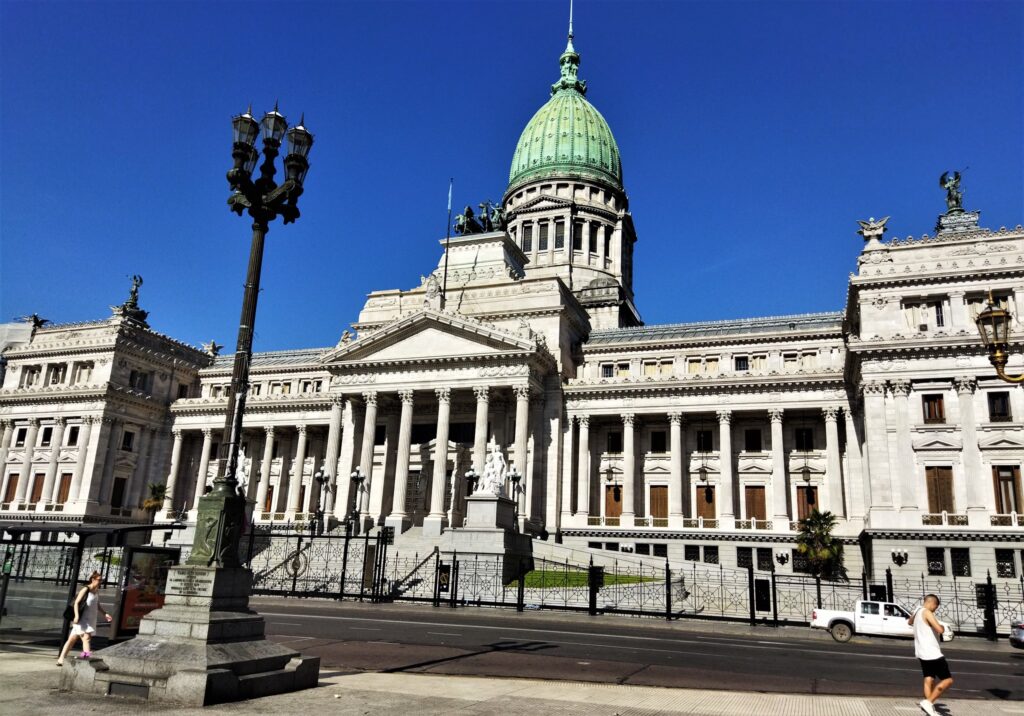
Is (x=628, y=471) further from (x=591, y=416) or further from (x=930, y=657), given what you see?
(x=930, y=657)

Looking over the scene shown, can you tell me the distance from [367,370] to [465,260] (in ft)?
53.9

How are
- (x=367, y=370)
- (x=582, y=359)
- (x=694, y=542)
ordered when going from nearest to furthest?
(x=694, y=542)
(x=367, y=370)
(x=582, y=359)

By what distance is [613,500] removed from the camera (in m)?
53.8

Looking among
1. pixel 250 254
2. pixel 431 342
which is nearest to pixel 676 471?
pixel 431 342

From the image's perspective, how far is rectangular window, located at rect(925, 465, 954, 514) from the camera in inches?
1575

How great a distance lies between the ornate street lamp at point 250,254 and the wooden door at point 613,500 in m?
42.1

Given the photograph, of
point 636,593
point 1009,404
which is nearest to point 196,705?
point 636,593

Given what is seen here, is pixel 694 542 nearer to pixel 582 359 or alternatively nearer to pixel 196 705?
pixel 582 359

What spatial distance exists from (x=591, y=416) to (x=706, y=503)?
9.60 meters

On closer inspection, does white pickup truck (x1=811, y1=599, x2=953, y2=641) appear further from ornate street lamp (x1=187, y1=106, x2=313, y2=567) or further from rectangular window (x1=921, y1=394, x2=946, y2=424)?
ornate street lamp (x1=187, y1=106, x2=313, y2=567)

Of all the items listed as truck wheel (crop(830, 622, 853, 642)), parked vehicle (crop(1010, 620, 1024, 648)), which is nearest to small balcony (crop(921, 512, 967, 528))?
parked vehicle (crop(1010, 620, 1024, 648))

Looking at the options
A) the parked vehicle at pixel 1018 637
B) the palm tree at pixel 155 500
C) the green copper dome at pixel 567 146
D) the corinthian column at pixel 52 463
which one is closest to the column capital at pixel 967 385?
the parked vehicle at pixel 1018 637

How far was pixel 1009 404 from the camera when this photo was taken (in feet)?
133

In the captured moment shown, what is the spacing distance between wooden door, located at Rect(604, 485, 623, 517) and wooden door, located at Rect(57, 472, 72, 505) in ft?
139
